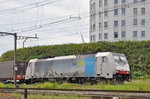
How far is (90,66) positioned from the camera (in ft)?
85.6

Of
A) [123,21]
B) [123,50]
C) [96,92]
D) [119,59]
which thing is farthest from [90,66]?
[123,21]

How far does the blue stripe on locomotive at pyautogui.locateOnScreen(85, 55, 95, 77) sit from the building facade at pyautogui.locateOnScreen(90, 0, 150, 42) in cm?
3969

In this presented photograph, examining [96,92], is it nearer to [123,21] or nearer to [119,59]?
[119,59]

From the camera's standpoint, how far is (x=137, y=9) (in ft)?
216

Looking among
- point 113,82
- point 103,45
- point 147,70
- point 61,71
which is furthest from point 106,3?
point 113,82

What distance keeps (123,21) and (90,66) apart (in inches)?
1693

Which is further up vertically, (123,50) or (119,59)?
(123,50)

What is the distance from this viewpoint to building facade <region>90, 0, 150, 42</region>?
65188 mm

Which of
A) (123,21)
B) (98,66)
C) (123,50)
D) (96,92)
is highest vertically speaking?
(123,21)

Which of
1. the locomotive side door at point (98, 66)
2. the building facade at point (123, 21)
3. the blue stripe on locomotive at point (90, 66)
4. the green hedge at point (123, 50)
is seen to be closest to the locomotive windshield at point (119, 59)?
the locomotive side door at point (98, 66)

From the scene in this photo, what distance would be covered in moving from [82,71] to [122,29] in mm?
42212

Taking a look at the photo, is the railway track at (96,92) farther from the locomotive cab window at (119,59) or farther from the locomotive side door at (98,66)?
the locomotive cab window at (119,59)

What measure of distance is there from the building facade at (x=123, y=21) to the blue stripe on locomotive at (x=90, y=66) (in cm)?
3969

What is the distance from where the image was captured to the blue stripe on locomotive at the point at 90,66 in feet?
84.7
